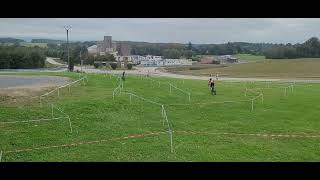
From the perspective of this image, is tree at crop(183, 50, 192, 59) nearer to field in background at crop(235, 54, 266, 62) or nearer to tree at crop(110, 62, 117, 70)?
field in background at crop(235, 54, 266, 62)

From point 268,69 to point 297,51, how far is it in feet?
41.4

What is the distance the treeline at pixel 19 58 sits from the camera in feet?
128

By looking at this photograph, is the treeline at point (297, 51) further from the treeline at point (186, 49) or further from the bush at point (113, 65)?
the bush at point (113, 65)

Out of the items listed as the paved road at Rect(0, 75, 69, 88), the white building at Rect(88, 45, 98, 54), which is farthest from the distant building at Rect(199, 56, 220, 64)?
the paved road at Rect(0, 75, 69, 88)

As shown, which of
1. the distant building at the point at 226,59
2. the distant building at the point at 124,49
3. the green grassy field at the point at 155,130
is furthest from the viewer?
the distant building at the point at 226,59

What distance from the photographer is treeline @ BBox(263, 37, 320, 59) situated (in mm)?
59281

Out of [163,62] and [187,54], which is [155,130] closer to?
[163,62]

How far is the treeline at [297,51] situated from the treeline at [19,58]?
34.0 meters

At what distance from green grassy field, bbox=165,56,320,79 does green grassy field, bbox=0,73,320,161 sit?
25055 mm

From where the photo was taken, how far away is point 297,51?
196ft

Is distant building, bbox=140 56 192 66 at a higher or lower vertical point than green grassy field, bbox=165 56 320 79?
higher

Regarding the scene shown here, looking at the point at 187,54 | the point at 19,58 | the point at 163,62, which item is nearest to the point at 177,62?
the point at 163,62

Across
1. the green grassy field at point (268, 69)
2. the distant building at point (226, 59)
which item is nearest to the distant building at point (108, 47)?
the green grassy field at point (268, 69)
